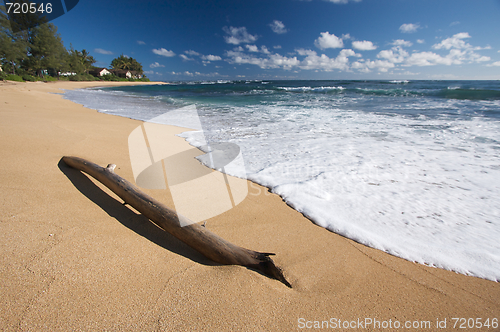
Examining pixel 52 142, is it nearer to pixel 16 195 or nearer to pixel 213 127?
pixel 16 195

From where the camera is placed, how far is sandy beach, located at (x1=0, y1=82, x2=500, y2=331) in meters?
1.15

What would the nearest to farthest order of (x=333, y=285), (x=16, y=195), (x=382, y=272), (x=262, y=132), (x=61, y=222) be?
1. (x=333, y=285)
2. (x=382, y=272)
3. (x=61, y=222)
4. (x=16, y=195)
5. (x=262, y=132)

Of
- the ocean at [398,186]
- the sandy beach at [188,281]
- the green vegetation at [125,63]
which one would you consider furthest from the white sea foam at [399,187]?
the green vegetation at [125,63]

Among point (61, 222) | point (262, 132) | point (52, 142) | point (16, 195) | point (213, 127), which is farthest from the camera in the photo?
point (213, 127)

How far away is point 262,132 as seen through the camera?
5.98m

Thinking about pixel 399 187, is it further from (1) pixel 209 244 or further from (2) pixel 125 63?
(2) pixel 125 63

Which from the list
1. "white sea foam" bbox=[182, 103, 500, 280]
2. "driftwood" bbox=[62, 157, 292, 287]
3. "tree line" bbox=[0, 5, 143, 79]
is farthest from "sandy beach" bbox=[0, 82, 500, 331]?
"tree line" bbox=[0, 5, 143, 79]

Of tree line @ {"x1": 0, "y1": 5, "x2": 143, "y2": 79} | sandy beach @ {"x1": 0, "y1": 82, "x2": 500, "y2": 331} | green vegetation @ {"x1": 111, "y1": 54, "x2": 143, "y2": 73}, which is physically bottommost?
sandy beach @ {"x1": 0, "y1": 82, "x2": 500, "y2": 331}

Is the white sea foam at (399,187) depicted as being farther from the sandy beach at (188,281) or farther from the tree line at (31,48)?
the tree line at (31,48)

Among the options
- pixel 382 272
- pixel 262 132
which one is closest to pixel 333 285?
pixel 382 272

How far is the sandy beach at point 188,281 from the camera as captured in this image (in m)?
1.15

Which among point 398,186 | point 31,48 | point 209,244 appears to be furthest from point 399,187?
point 31,48

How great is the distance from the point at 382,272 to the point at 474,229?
1.35m

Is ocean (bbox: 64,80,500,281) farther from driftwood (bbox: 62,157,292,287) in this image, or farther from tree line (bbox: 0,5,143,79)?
tree line (bbox: 0,5,143,79)
